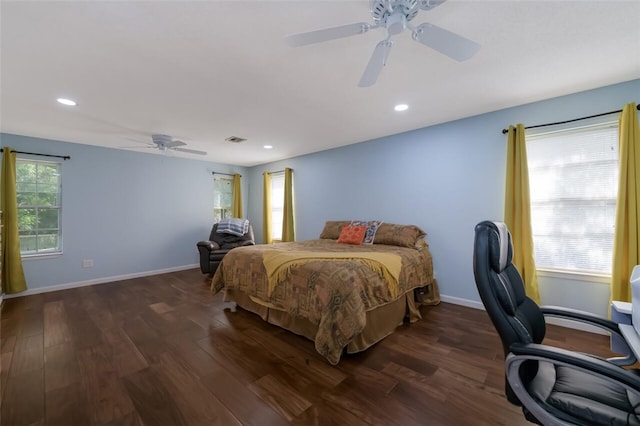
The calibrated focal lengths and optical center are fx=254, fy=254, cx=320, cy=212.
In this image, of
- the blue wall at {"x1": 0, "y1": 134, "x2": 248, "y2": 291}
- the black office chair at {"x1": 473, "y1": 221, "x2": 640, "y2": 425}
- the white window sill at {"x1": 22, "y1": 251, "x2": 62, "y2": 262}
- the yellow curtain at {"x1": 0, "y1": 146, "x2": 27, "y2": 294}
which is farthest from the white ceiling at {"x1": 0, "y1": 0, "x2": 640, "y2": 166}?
the white window sill at {"x1": 22, "y1": 251, "x2": 62, "y2": 262}

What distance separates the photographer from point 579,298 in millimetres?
2559

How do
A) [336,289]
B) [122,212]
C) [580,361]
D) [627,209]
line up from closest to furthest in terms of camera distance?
[580,361]
[336,289]
[627,209]
[122,212]

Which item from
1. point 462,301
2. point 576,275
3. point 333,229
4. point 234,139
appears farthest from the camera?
point 333,229

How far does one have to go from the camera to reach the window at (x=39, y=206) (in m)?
3.78

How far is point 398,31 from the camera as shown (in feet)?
4.38

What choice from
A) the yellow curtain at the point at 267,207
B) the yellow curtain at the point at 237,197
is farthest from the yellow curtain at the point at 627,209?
the yellow curtain at the point at 237,197

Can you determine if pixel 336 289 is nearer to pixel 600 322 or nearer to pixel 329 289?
pixel 329 289

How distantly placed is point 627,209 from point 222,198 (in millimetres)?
6342

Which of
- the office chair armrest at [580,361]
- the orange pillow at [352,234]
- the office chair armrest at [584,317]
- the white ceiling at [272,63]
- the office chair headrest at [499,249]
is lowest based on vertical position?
the office chair armrest at [584,317]

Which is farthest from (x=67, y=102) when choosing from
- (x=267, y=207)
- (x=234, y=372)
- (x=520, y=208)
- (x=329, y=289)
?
(x=520, y=208)

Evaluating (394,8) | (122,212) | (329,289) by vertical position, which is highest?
(394,8)

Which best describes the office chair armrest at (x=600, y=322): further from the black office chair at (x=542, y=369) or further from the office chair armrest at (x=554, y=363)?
the office chair armrest at (x=554, y=363)

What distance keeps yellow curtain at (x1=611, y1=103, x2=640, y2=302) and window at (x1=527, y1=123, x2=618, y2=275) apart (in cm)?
14

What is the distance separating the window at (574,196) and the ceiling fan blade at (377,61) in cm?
233
